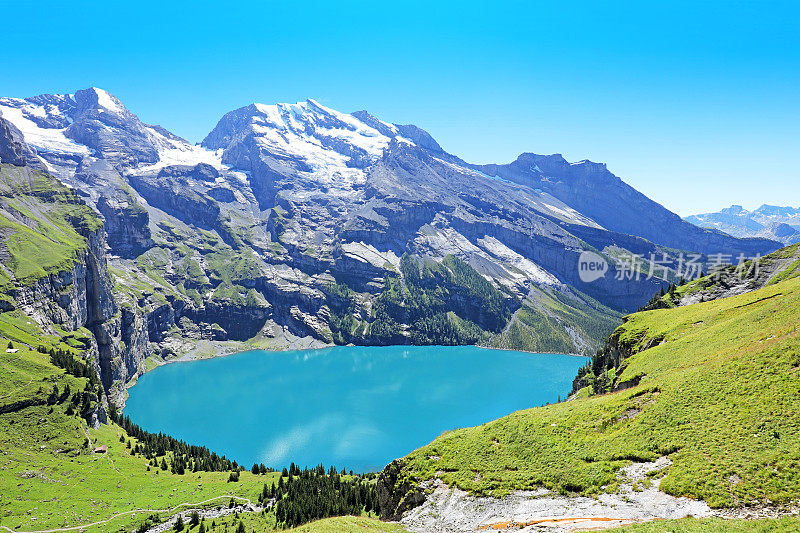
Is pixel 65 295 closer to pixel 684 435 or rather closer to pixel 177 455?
pixel 177 455

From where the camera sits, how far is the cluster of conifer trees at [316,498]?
6044 cm

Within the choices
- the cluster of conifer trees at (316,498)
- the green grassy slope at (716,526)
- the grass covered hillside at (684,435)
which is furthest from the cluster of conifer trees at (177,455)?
the green grassy slope at (716,526)

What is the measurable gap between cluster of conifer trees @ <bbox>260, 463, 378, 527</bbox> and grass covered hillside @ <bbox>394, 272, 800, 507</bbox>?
116 ft

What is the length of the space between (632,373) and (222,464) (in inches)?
3605

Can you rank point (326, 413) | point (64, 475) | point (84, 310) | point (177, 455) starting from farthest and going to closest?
1. point (84, 310)
2. point (326, 413)
3. point (177, 455)
4. point (64, 475)

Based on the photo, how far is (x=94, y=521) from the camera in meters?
59.8

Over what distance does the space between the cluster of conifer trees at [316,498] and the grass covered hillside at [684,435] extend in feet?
116

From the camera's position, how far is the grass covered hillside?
2159 centimetres

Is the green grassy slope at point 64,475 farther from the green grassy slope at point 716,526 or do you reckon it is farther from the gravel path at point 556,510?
the green grassy slope at point 716,526

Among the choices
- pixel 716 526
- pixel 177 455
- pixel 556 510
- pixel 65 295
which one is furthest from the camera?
pixel 65 295

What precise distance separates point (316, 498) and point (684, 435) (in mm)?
58038

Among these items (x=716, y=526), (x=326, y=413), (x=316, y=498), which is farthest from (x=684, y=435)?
(x=326, y=413)

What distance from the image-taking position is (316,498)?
2566 inches

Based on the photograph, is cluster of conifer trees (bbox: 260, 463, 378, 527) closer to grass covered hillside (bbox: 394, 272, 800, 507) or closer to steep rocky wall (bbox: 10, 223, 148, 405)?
grass covered hillside (bbox: 394, 272, 800, 507)
